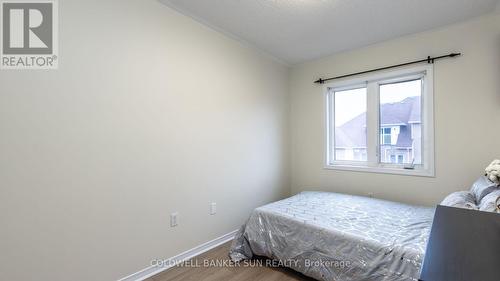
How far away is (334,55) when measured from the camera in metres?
3.30

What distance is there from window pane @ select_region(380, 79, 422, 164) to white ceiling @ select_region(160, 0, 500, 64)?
0.68m

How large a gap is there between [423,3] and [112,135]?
302 centimetres

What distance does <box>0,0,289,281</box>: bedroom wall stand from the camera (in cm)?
138

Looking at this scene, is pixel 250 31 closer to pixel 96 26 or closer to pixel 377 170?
pixel 96 26

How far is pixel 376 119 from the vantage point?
3.00 m

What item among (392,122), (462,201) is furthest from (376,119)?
(462,201)

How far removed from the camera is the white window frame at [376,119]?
2.59 metres

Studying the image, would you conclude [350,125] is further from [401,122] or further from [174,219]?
[174,219]

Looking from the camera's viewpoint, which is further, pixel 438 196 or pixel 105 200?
pixel 438 196

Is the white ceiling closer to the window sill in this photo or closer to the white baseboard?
the window sill

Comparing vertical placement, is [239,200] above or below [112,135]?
below

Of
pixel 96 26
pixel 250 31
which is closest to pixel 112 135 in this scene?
pixel 96 26

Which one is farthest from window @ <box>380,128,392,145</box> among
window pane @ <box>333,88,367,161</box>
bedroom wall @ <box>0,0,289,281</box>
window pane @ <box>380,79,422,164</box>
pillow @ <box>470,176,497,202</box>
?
bedroom wall @ <box>0,0,289,281</box>
